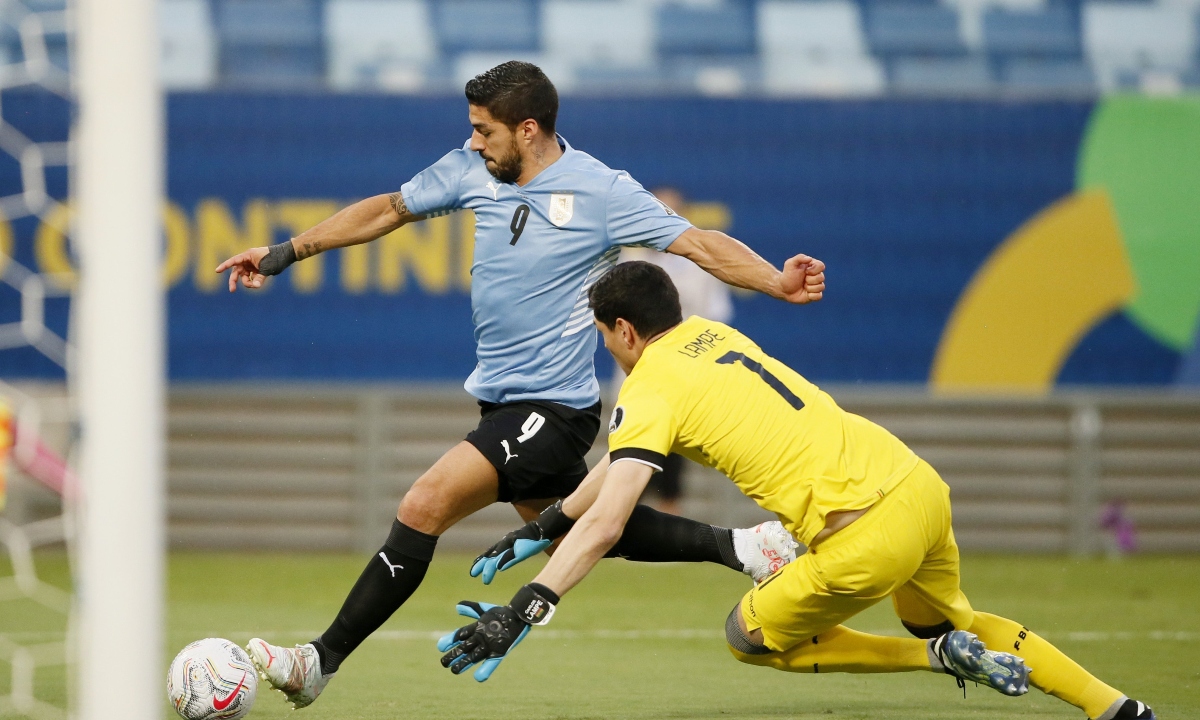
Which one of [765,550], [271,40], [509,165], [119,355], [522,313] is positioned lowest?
[765,550]

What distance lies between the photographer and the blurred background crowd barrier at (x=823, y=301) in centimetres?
991

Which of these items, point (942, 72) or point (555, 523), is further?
point (942, 72)

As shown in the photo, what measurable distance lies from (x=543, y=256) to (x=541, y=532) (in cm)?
86

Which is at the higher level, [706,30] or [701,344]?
[706,30]

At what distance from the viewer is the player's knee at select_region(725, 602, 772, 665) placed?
423cm

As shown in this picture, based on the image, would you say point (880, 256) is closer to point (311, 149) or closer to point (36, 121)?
point (311, 149)

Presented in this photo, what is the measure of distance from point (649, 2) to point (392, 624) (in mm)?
6429

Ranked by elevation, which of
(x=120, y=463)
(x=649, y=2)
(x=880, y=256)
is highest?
(x=649, y=2)

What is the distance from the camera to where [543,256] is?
14.8ft

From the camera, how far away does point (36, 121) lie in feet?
31.5

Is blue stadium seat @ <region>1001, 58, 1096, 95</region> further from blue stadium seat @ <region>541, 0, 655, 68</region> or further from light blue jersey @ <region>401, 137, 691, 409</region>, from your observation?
light blue jersey @ <region>401, 137, 691, 409</region>

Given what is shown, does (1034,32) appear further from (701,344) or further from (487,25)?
(701,344)

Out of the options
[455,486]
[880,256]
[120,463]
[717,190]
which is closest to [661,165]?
[717,190]

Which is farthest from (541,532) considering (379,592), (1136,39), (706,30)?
(1136,39)
